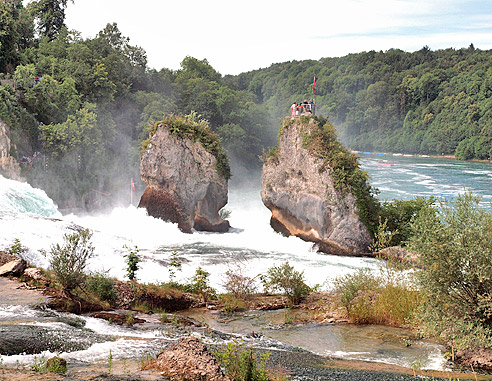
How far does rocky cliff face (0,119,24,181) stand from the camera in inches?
1264

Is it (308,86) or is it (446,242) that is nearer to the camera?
(446,242)

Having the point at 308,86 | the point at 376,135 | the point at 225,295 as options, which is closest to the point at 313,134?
the point at 225,295

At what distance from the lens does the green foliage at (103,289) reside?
45.9 ft

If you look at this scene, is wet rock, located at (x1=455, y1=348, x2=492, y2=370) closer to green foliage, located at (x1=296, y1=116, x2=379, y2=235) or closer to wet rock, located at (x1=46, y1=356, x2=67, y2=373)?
wet rock, located at (x1=46, y1=356, x2=67, y2=373)

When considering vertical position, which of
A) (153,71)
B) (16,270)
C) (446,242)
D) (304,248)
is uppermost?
(153,71)

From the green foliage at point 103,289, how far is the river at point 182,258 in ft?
6.86

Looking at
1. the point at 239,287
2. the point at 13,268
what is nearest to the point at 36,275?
the point at 13,268

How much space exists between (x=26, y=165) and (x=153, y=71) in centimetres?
3460

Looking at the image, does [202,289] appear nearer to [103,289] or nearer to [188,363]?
[103,289]

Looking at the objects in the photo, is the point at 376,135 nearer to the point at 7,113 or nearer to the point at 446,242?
the point at 7,113

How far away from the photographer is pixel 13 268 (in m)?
14.5

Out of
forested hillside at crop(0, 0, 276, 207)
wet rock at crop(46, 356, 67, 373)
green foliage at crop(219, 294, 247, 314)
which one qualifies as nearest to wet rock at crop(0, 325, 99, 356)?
wet rock at crop(46, 356, 67, 373)

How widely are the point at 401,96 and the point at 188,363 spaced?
4163 inches

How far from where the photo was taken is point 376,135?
4313 inches
